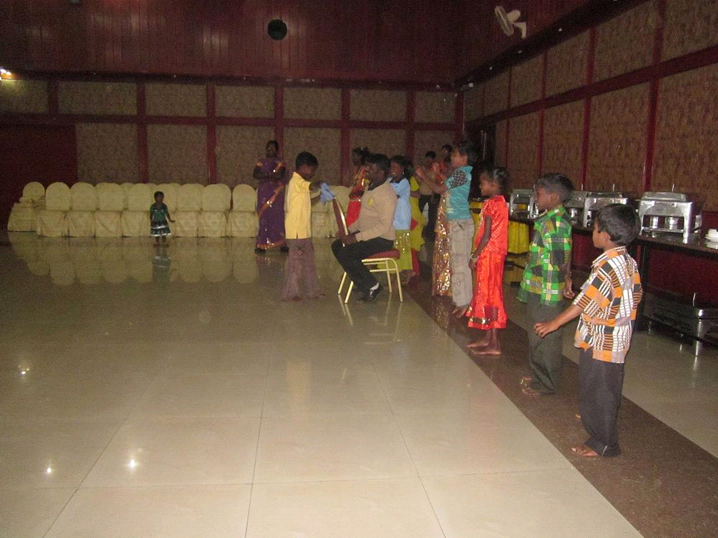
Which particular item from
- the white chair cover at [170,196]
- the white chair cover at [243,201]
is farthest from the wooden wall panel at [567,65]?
the white chair cover at [170,196]

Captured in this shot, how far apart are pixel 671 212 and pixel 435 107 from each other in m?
7.81

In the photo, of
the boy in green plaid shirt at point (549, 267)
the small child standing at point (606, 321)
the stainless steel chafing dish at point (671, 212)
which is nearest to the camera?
the small child standing at point (606, 321)

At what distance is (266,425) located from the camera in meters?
2.83

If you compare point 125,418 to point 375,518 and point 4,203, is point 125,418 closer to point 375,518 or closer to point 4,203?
point 375,518

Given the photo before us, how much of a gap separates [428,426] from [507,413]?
45cm

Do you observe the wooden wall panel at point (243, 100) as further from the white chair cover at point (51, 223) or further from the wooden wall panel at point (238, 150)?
the white chair cover at point (51, 223)

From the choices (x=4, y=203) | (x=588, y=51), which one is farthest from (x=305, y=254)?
(x=4, y=203)

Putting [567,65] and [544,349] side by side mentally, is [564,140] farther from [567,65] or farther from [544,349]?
[544,349]

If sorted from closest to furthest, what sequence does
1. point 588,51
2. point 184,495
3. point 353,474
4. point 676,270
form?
point 184,495, point 353,474, point 676,270, point 588,51

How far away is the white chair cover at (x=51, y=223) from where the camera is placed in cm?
980

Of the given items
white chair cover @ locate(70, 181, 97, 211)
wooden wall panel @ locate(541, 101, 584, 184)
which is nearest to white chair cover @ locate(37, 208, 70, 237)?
white chair cover @ locate(70, 181, 97, 211)

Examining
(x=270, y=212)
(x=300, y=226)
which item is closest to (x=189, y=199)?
(x=270, y=212)

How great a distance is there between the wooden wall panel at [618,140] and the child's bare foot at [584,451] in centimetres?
387

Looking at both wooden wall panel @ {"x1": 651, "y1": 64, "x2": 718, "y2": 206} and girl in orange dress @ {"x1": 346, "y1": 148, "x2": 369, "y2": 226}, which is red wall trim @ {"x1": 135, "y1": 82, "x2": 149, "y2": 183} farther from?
wooden wall panel @ {"x1": 651, "y1": 64, "x2": 718, "y2": 206}
